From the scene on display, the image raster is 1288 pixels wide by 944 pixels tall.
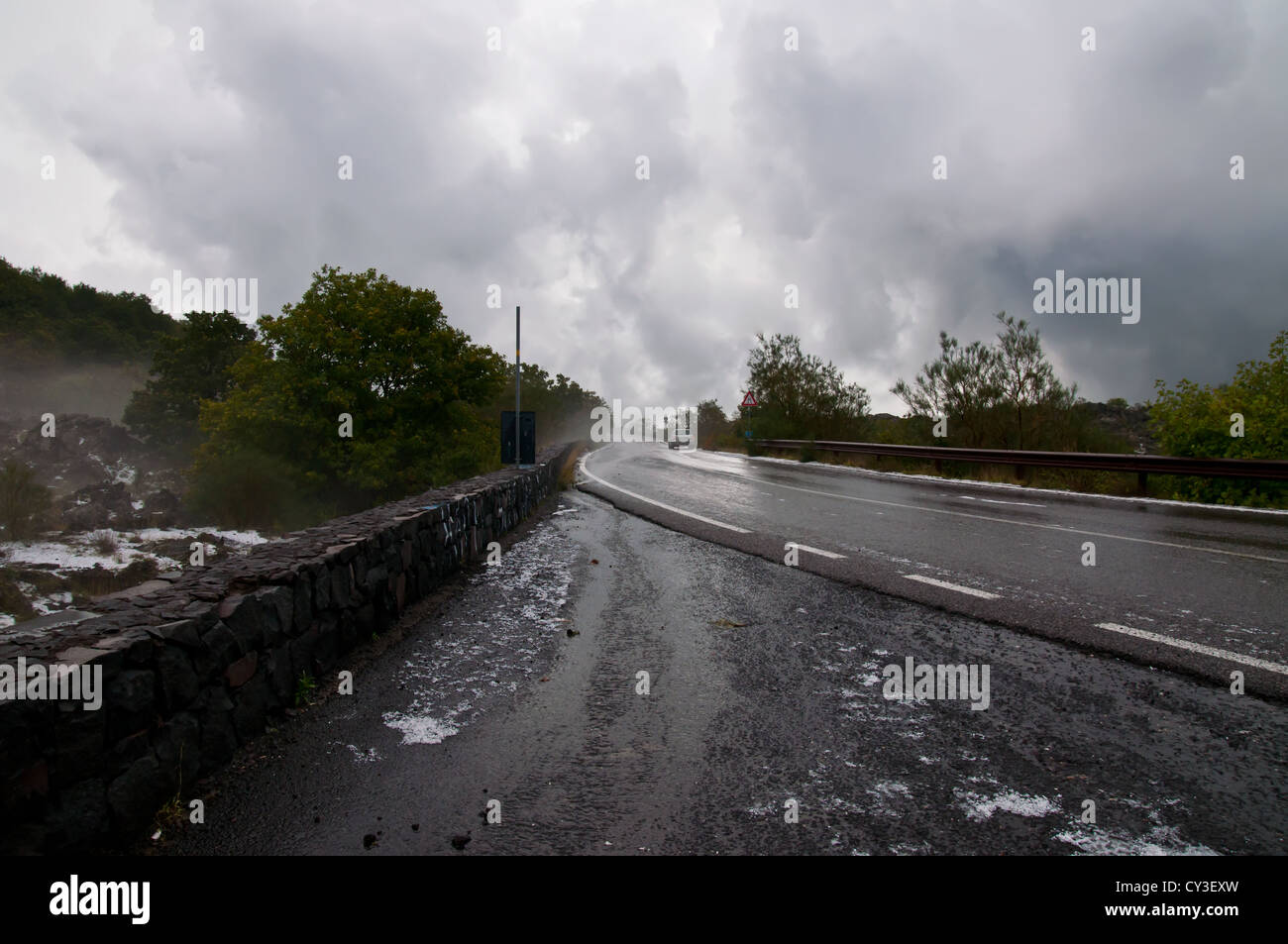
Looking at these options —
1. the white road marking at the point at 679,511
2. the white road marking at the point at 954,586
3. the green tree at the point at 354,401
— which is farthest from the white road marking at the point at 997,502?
the green tree at the point at 354,401

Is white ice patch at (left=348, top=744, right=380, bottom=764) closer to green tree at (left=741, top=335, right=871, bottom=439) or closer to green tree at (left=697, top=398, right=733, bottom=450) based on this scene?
green tree at (left=741, top=335, right=871, bottom=439)

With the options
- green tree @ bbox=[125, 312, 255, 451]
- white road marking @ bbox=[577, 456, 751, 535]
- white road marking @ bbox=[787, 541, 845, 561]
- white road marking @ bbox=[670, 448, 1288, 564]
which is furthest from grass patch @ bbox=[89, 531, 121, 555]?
white road marking @ bbox=[787, 541, 845, 561]

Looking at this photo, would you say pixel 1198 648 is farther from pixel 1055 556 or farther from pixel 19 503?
pixel 19 503

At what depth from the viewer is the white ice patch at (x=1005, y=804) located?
266cm

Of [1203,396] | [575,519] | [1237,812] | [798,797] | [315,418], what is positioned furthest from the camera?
[315,418]

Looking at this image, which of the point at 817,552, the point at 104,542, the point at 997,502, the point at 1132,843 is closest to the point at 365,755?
the point at 1132,843

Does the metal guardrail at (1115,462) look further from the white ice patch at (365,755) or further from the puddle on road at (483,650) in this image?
the white ice patch at (365,755)

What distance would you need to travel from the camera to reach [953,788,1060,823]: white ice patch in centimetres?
266

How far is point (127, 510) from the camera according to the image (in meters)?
37.1

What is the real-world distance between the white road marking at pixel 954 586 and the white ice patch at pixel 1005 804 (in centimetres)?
338

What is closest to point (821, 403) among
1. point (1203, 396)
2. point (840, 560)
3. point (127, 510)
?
point (1203, 396)

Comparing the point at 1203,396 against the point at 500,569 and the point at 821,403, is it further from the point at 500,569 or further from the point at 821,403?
the point at 821,403

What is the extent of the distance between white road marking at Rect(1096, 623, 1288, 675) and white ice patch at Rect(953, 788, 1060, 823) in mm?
2446
